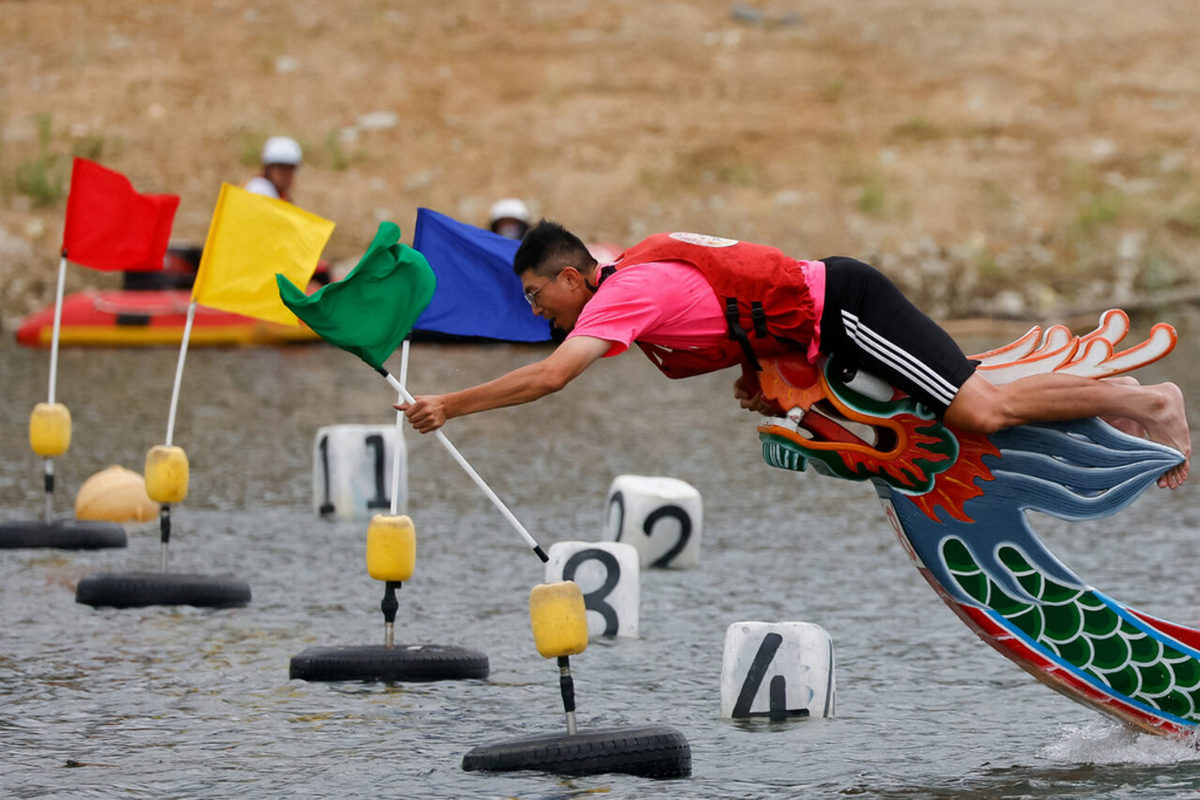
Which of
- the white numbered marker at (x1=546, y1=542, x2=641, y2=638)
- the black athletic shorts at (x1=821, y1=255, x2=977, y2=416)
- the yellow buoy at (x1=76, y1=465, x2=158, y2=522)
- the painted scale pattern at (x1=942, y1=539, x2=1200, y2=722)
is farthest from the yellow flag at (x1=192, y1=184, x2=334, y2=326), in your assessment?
the painted scale pattern at (x1=942, y1=539, x2=1200, y2=722)

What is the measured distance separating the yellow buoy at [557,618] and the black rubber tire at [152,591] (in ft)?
11.5

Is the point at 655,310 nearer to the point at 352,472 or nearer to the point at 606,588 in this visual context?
the point at 606,588

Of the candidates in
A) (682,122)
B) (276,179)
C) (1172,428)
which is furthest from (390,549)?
(682,122)

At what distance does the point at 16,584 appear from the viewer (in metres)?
9.90

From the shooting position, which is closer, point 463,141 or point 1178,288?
point 1178,288

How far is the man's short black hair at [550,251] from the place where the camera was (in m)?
6.53

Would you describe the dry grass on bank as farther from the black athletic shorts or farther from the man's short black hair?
the man's short black hair

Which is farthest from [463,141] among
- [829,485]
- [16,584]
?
[16,584]

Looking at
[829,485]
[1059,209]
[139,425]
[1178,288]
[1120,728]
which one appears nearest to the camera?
[1120,728]

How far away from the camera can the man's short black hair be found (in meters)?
6.53

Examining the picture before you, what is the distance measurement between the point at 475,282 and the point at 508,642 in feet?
6.19

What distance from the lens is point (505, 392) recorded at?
20.0ft

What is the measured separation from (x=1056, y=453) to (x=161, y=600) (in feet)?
14.9

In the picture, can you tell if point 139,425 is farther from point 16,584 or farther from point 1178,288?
point 1178,288
